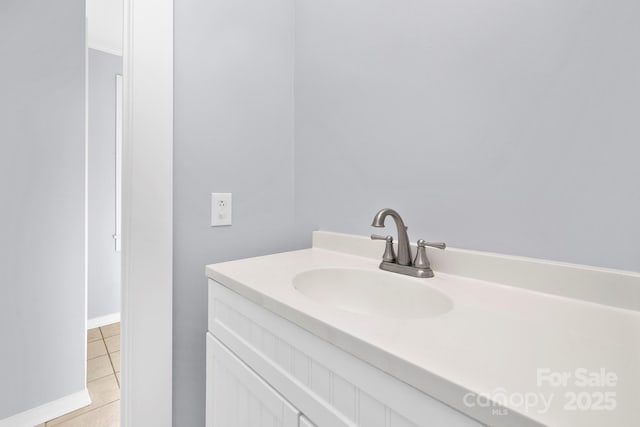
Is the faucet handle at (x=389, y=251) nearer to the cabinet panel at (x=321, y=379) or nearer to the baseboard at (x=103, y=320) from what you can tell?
the cabinet panel at (x=321, y=379)

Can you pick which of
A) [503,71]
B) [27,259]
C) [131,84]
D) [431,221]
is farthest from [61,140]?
[503,71]

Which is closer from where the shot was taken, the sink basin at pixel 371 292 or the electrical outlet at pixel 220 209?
the sink basin at pixel 371 292

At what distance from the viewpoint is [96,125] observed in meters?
2.35

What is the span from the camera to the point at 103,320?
97.0 inches

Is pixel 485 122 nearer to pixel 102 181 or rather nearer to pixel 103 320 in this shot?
pixel 102 181

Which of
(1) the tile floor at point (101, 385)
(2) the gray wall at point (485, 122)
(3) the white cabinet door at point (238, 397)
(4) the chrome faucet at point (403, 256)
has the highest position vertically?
(2) the gray wall at point (485, 122)

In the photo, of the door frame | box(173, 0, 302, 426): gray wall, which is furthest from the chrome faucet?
the door frame

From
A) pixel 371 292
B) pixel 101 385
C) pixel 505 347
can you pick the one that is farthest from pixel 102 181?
pixel 505 347

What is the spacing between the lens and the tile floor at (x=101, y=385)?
4.65 feet

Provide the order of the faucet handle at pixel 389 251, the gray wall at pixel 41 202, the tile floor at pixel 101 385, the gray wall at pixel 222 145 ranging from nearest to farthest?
the faucet handle at pixel 389 251 < the gray wall at pixel 222 145 < the gray wall at pixel 41 202 < the tile floor at pixel 101 385

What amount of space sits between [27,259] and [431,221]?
1772 mm

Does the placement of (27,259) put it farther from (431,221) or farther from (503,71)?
(503,71)

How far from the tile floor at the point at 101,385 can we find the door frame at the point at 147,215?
0.90 meters

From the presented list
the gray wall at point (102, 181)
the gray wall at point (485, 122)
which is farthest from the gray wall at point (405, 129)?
the gray wall at point (102, 181)
